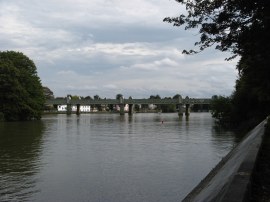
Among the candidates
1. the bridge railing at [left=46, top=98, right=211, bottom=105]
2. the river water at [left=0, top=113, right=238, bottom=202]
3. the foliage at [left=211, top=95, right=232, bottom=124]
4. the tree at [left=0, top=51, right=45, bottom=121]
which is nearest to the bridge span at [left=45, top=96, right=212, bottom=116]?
the bridge railing at [left=46, top=98, right=211, bottom=105]

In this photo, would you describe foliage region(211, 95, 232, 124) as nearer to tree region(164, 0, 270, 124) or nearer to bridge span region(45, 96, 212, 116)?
tree region(164, 0, 270, 124)

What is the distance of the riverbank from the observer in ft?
30.2

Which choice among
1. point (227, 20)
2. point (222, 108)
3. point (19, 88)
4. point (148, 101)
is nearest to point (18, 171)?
point (227, 20)

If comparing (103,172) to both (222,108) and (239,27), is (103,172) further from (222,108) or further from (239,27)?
(222,108)

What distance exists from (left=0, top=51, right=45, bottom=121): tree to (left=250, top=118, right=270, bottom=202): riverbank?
77.2 metres

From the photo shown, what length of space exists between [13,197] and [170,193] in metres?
5.96

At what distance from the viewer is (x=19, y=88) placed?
88688 mm


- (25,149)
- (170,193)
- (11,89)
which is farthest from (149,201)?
(11,89)

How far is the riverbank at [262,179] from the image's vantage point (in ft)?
30.2

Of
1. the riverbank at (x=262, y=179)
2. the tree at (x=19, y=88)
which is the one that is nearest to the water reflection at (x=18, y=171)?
the riverbank at (x=262, y=179)

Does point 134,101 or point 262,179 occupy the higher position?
point 134,101

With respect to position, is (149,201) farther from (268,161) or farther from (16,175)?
(16,175)

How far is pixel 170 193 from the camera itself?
16938 mm

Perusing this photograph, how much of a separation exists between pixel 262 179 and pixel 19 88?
270 ft
